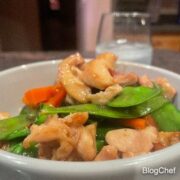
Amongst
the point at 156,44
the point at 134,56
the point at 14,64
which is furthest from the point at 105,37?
the point at 156,44

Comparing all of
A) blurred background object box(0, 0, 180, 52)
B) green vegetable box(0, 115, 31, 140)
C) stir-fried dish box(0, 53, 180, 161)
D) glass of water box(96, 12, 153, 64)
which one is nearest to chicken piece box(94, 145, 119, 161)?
stir-fried dish box(0, 53, 180, 161)

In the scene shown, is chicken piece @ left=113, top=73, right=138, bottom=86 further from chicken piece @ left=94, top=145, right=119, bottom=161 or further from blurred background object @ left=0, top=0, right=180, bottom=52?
blurred background object @ left=0, top=0, right=180, bottom=52

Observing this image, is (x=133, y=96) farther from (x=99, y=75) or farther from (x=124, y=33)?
(x=124, y=33)

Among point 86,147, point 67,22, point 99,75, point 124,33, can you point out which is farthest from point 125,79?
point 67,22

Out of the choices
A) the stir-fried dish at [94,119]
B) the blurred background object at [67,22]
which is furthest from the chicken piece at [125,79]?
the blurred background object at [67,22]

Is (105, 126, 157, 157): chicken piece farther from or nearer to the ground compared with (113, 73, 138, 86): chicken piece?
nearer to the ground
